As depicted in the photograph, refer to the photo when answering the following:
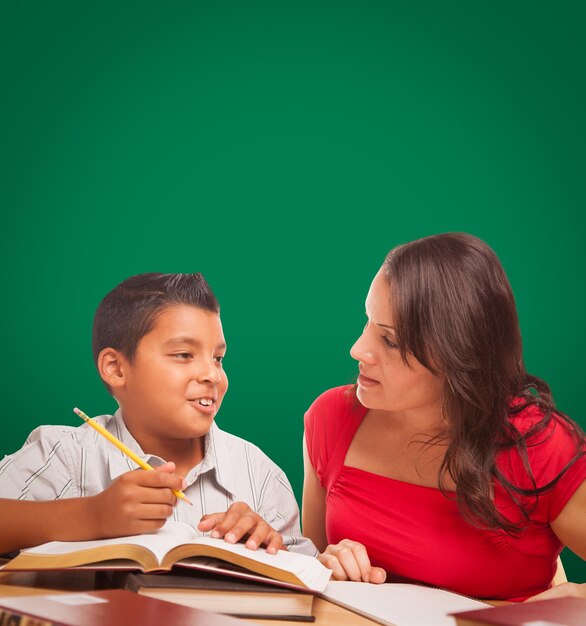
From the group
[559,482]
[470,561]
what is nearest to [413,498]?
[470,561]

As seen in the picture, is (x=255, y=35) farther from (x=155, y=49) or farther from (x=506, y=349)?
(x=506, y=349)

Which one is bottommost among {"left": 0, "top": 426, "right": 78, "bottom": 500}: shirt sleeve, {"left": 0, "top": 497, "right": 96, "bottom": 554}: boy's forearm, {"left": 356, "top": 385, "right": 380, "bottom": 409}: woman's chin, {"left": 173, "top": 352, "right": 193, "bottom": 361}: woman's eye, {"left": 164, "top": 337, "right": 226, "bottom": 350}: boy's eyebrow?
{"left": 0, "top": 497, "right": 96, "bottom": 554}: boy's forearm

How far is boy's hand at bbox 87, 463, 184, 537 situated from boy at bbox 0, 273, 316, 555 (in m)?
0.04

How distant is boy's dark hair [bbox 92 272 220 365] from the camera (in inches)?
52.6

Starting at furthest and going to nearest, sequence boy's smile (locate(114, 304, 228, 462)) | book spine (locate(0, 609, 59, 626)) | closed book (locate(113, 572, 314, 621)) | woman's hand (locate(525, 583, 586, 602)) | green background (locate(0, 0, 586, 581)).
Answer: green background (locate(0, 0, 586, 581))
boy's smile (locate(114, 304, 228, 462))
woman's hand (locate(525, 583, 586, 602))
closed book (locate(113, 572, 314, 621))
book spine (locate(0, 609, 59, 626))

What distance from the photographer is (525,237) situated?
2.58m

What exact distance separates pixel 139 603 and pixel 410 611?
351 millimetres

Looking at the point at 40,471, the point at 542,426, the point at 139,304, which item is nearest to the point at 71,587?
the point at 40,471

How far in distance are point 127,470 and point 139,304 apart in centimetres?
27

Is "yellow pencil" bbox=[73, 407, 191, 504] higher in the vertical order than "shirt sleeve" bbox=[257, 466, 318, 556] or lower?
higher

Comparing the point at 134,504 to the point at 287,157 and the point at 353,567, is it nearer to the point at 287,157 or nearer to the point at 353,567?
the point at 353,567

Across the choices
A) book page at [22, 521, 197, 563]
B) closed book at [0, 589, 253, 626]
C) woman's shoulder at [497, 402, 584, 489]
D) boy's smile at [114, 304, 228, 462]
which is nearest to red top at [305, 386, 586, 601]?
woman's shoulder at [497, 402, 584, 489]

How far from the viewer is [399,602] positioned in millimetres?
1001

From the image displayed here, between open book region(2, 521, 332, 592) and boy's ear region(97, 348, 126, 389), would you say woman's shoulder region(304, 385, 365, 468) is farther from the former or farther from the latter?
open book region(2, 521, 332, 592)
